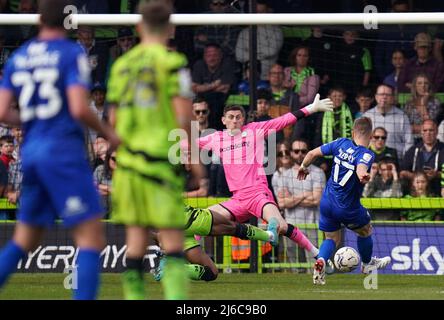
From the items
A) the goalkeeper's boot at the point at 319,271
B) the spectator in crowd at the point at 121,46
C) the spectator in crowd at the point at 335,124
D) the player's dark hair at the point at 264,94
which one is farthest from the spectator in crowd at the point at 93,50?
the goalkeeper's boot at the point at 319,271

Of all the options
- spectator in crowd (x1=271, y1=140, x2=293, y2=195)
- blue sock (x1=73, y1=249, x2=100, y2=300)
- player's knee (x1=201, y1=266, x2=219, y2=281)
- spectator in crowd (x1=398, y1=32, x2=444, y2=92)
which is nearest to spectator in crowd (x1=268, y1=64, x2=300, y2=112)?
spectator in crowd (x1=271, y1=140, x2=293, y2=195)

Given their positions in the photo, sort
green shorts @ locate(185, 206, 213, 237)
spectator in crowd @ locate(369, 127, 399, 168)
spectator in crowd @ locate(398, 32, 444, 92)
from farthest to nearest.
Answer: spectator in crowd @ locate(398, 32, 444, 92) → spectator in crowd @ locate(369, 127, 399, 168) → green shorts @ locate(185, 206, 213, 237)

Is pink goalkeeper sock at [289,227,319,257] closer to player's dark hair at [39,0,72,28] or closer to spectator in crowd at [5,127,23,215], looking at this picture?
spectator in crowd at [5,127,23,215]

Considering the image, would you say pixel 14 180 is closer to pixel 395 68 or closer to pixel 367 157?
pixel 367 157

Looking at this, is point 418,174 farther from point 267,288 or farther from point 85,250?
point 85,250

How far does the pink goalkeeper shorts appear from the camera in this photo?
14172 millimetres

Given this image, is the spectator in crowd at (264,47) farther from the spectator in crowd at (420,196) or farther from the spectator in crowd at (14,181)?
the spectator in crowd at (14,181)

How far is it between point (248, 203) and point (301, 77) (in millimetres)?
4273

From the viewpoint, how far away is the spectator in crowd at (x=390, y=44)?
735 inches

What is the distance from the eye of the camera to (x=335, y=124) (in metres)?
17.4

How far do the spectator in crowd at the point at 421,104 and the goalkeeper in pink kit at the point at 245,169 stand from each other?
3950 mm

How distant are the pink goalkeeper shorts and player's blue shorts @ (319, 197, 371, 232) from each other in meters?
0.72

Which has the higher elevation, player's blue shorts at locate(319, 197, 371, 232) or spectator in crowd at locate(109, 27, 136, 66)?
spectator in crowd at locate(109, 27, 136, 66)
